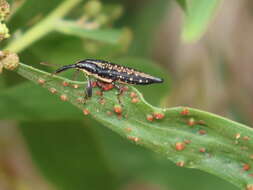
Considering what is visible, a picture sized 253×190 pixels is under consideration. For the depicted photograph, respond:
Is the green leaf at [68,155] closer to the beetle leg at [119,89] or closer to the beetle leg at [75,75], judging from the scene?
the beetle leg at [75,75]

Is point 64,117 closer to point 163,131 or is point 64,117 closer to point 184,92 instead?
point 163,131

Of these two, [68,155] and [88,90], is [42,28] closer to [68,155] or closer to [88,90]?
[88,90]

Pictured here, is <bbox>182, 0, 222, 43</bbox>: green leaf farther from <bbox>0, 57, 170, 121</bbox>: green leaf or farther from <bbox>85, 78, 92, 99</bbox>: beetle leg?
<bbox>0, 57, 170, 121</bbox>: green leaf

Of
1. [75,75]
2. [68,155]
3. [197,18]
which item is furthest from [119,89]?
[68,155]

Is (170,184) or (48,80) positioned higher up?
(170,184)

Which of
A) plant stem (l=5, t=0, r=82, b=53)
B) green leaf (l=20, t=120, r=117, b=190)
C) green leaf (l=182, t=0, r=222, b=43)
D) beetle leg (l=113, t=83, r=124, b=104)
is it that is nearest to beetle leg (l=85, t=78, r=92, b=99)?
beetle leg (l=113, t=83, r=124, b=104)

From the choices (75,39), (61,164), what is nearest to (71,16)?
(75,39)
